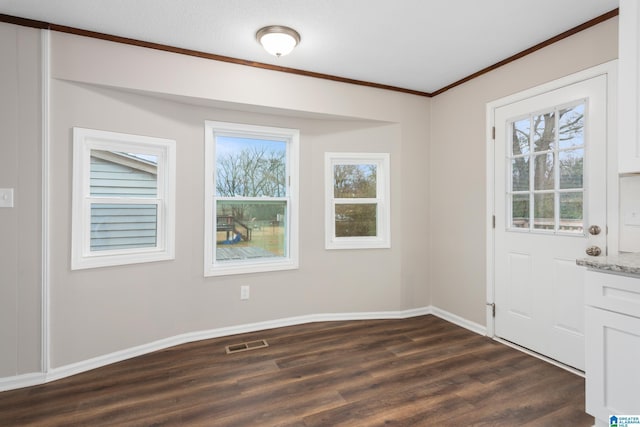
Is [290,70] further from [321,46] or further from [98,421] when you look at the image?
[98,421]

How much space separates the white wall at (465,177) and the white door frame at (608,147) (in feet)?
0.20

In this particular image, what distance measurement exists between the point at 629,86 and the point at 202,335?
11.9 ft

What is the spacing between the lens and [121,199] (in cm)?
279

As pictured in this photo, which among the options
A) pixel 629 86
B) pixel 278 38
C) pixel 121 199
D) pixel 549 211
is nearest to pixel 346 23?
pixel 278 38

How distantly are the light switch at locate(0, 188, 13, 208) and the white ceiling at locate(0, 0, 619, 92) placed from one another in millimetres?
1199

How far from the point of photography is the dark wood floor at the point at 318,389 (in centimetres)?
195

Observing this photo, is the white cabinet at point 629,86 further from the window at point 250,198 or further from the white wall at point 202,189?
the window at point 250,198

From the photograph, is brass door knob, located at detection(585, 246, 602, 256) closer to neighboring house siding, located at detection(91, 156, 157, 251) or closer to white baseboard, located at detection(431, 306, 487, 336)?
white baseboard, located at detection(431, 306, 487, 336)

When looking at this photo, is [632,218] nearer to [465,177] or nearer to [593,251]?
[593,251]

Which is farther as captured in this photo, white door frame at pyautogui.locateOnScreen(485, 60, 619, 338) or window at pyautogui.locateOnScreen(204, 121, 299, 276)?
window at pyautogui.locateOnScreen(204, 121, 299, 276)

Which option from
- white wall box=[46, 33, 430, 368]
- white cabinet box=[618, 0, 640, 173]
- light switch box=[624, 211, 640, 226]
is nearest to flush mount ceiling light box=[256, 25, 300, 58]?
white wall box=[46, 33, 430, 368]

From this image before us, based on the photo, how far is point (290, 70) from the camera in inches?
125

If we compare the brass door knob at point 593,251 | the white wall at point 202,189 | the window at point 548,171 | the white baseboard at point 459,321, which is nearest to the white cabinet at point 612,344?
the brass door knob at point 593,251

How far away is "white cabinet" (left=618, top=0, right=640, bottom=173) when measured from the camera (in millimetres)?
1852
